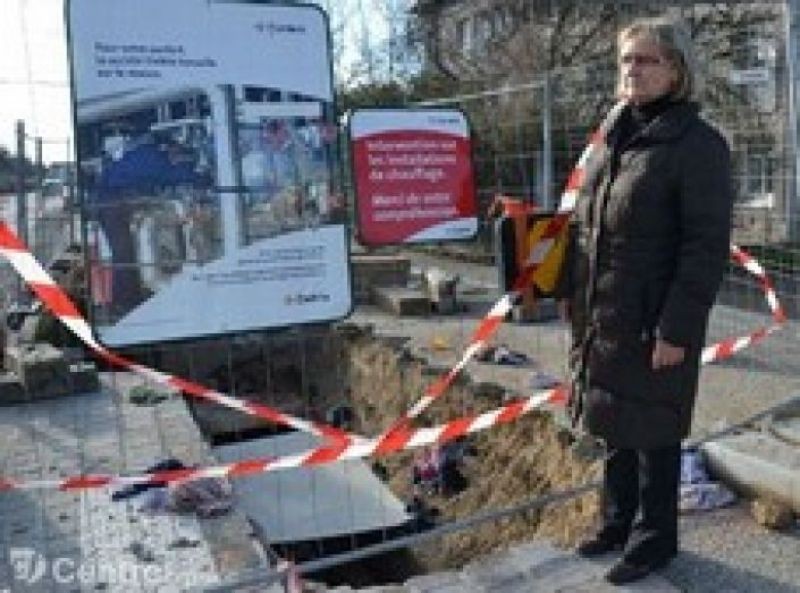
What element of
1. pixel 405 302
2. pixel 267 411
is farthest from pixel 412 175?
pixel 405 302

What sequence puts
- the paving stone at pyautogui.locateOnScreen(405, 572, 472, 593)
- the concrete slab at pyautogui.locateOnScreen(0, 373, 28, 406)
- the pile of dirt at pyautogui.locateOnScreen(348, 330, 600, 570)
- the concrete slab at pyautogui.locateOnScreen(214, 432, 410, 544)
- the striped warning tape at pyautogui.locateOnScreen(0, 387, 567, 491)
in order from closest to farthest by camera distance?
the paving stone at pyautogui.locateOnScreen(405, 572, 472, 593) → the striped warning tape at pyautogui.locateOnScreen(0, 387, 567, 491) → the pile of dirt at pyautogui.locateOnScreen(348, 330, 600, 570) → the concrete slab at pyautogui.locateOnScreen(214, 432, 410, 544) → the concrete slab at pyautogui.locateOnScreen(0, 373, 28, 406)

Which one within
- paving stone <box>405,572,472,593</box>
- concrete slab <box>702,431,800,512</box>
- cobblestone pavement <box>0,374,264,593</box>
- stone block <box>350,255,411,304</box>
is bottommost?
cobblestone pavement <box>0,374,264,593</box>

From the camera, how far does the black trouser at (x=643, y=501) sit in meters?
3.98

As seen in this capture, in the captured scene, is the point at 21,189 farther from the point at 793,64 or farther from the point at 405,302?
the point at 405,302

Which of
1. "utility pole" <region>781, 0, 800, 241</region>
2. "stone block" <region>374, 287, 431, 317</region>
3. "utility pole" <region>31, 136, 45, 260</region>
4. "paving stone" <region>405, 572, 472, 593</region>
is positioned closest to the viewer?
"utility pole" <region>31, 136, 45, 260</region>

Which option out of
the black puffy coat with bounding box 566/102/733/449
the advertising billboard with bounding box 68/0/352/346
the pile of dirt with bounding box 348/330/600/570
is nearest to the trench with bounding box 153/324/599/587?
the pile of dirt with bounding box 348/330/600/570

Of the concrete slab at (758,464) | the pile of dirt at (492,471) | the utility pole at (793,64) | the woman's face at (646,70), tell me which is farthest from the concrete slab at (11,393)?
the woman's face at (646,70)

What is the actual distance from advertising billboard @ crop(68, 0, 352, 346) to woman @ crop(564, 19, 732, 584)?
1.12 meters

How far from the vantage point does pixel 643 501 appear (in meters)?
4.02

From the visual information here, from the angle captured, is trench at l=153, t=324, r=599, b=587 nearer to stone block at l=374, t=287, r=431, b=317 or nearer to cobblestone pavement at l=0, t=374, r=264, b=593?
cobblestone pavement at l=0, t=374, r=264, b=593

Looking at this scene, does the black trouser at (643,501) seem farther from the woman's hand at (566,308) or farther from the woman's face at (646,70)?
the woman's face at (646,70)

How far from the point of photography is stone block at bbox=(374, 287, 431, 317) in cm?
1182

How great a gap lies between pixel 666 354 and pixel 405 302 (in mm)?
8218

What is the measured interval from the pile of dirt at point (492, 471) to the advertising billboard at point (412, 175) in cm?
162
